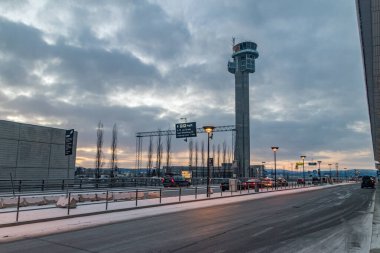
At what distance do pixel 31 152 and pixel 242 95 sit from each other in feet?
307

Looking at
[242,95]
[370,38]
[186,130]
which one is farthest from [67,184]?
[242,95]

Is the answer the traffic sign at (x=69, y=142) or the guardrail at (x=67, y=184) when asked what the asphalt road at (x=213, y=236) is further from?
the guardrail at (x=67, y=184)

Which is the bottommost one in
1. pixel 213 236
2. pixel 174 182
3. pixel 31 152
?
pixel 213 236

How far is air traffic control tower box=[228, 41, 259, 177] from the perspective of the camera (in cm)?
11300

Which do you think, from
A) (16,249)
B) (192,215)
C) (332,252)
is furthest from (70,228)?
(332,252)

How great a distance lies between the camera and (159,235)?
449 inches

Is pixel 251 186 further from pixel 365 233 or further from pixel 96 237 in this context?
pixel 96 237

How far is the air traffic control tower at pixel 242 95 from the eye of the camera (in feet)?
371

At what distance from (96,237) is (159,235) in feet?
7.01

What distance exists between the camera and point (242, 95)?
11831cm

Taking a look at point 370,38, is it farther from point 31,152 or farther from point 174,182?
point 174,182

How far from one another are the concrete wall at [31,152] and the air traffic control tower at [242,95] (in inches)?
2772

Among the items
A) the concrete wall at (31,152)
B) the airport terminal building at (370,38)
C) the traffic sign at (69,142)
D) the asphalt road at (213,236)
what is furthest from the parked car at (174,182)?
the asphalt road at (213,236)

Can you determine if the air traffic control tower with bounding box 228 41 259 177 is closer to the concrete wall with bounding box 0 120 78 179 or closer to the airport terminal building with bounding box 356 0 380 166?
the concrete wall with bounding box 0 120 78 179
